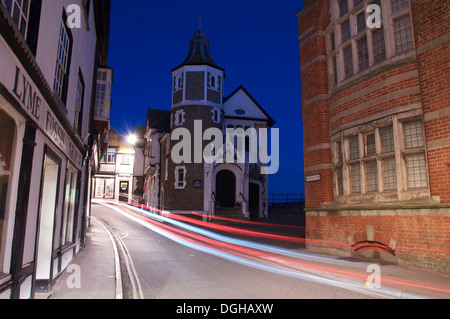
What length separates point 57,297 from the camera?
19.2ft

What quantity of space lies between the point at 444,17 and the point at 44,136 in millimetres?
9255

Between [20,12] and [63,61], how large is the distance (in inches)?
128

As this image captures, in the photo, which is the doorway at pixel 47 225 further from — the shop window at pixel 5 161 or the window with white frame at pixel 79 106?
the window with white frame at pixel 79 106

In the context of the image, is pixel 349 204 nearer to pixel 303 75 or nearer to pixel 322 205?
pixel 322 205

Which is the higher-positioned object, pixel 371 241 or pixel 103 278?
Result: pixel 371 241

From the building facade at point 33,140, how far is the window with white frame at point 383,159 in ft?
26.1

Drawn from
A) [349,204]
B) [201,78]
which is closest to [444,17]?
[349,204]

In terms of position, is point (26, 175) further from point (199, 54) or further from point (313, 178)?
point (199, 54)

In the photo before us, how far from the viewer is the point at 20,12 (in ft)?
15.4

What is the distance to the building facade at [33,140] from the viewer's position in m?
4.28

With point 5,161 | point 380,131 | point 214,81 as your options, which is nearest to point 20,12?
point 5,161

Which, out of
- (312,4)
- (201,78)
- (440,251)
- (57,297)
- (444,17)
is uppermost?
(201,78)

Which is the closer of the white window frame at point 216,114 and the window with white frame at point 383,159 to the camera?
the window with white frame at point 383,159

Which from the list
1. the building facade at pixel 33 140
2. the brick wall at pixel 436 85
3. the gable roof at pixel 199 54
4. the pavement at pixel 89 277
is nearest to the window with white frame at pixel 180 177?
the gable roof at pixel 199 54
